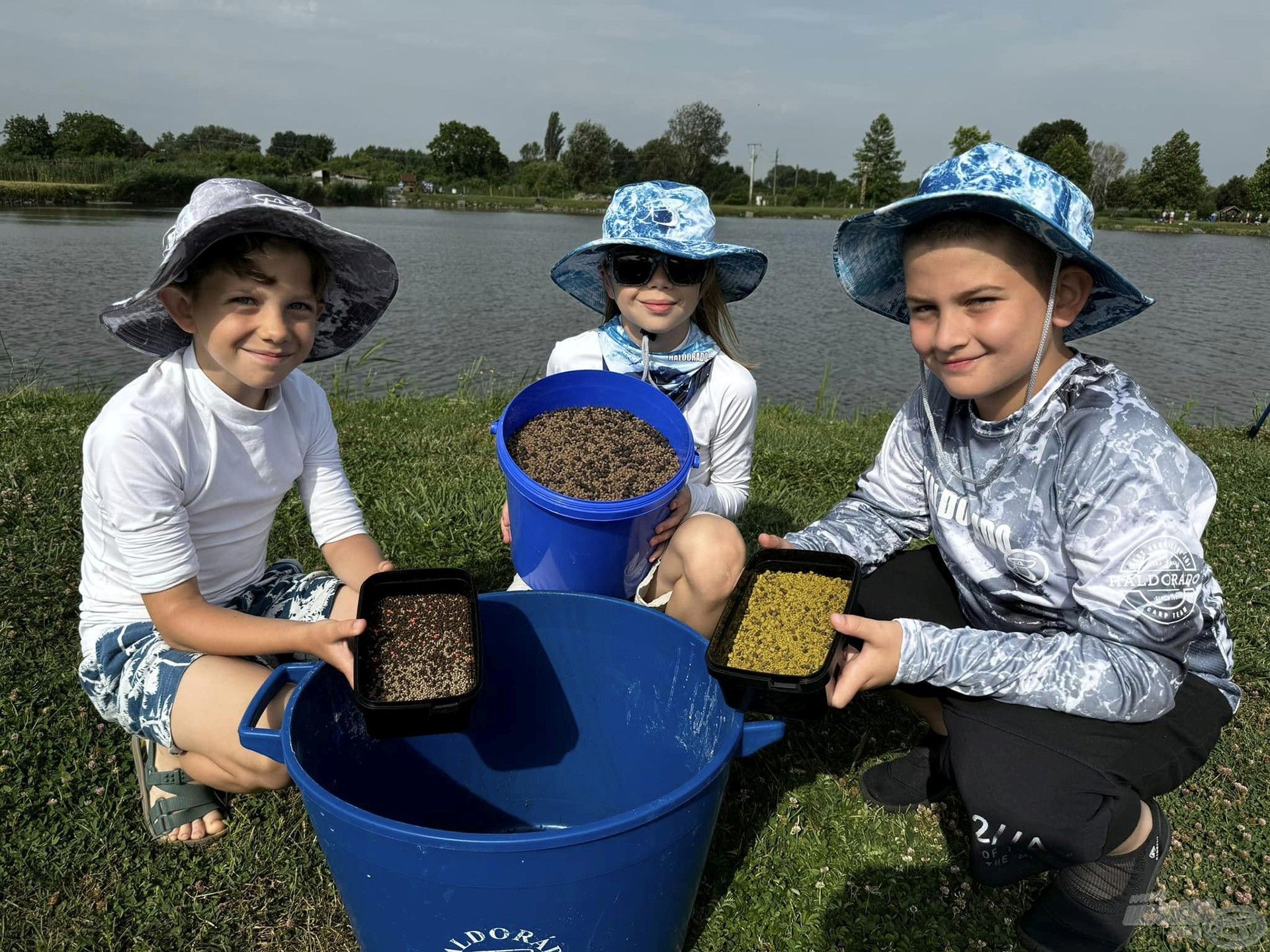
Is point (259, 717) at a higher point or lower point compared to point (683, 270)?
lower

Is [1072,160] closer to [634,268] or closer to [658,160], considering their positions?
[658,160]

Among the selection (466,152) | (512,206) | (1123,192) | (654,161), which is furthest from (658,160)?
(1123,192)

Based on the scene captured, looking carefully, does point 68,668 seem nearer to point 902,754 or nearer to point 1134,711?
point 902,754

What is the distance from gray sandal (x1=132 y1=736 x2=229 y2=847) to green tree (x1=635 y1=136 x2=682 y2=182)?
7230cm

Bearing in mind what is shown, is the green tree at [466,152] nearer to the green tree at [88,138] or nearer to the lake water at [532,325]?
the green tree at [88,138]

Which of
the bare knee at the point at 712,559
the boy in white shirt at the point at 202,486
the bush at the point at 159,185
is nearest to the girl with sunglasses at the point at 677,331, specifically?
the bare knee at the point at 712,559

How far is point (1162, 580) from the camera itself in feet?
4.63

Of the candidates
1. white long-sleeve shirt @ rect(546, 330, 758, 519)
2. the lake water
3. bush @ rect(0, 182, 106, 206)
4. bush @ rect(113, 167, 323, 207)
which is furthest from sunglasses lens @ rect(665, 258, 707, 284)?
bush @ rect(0, 182, 106, 206)

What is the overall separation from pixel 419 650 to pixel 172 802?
30.8 inches

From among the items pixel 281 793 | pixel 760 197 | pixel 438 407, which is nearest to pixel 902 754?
pixel 281 793

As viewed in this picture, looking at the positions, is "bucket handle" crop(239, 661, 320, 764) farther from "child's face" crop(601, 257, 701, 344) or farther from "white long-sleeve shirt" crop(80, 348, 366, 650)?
"child's face" crop(601, 257, 701, 344)

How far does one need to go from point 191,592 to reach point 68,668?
2.64 ft

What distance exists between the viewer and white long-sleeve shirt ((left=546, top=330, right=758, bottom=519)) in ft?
7.82

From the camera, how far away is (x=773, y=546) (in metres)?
1.88
